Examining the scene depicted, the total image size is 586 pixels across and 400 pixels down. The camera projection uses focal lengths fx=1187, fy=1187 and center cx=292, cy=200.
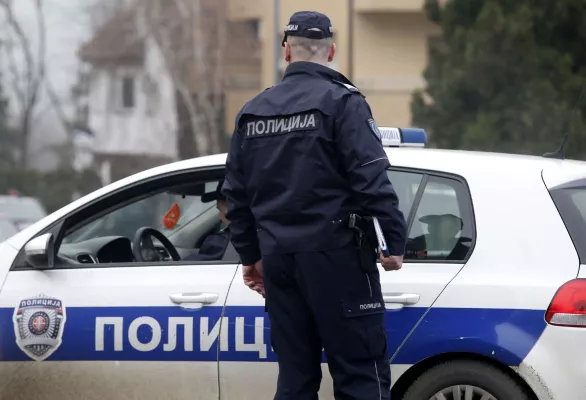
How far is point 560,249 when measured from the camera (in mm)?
4574

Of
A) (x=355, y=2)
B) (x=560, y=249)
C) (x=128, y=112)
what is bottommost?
(x=128, y=112)

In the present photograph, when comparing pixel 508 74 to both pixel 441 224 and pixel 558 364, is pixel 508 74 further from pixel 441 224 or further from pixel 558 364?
pixel 558 364

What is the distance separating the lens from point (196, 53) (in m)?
45.6

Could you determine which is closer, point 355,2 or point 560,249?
point 560,249

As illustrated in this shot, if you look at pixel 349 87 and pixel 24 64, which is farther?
pixel 24 64

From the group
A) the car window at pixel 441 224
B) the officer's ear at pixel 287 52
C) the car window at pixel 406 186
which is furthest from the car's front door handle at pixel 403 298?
the officer's ear at pixel 287 52

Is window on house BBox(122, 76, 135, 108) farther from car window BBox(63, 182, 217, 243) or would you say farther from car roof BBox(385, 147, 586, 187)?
car roof BBox(385, 147, 586, 187)

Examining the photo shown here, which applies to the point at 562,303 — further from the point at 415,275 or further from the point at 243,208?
the point at 243,208

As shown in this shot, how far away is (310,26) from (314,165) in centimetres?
50

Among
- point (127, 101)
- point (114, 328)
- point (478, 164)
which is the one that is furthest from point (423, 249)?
point (127, 101)

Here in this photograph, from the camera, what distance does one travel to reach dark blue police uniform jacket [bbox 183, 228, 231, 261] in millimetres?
5004

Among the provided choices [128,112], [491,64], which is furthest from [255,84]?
[491,64]

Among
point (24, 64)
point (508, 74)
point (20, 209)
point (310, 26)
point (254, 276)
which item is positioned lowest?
point (24, 64)

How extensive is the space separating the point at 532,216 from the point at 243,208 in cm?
121
